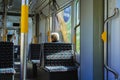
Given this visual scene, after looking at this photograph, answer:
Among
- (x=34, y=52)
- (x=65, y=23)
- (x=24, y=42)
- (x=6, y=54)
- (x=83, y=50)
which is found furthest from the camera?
(x=65, y=23)

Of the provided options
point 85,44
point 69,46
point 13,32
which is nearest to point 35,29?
point 13,32

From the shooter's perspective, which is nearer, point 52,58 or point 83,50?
point 83,50

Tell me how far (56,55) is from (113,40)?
1.50 m

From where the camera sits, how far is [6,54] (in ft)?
12.5

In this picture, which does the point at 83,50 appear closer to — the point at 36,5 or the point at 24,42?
the point at 24,42

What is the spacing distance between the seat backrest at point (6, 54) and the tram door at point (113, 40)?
1697mm

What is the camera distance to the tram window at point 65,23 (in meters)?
6.04

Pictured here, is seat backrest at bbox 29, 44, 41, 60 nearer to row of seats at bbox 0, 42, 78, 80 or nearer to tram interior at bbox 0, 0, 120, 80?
tram interior at bbox 0, 0, 120, 80

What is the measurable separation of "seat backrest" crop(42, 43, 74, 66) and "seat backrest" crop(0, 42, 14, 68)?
634 mm

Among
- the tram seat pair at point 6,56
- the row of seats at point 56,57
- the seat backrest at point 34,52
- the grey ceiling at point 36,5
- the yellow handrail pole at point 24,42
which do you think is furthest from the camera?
the grey ceiling at point 36,5

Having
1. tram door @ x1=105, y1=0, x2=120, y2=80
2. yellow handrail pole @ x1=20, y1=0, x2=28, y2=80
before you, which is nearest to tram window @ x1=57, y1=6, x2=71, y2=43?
tram door @ x1=105, y1=0, x2=120, y2=80

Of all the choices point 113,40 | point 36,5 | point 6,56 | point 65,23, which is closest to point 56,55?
point 6,56

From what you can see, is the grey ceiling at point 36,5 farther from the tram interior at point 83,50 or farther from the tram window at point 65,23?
the tram interior at point 83,50

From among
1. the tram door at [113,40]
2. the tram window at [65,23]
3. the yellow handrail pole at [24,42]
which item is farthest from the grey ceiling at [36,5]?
the yellow handrail pole at [24,42]
